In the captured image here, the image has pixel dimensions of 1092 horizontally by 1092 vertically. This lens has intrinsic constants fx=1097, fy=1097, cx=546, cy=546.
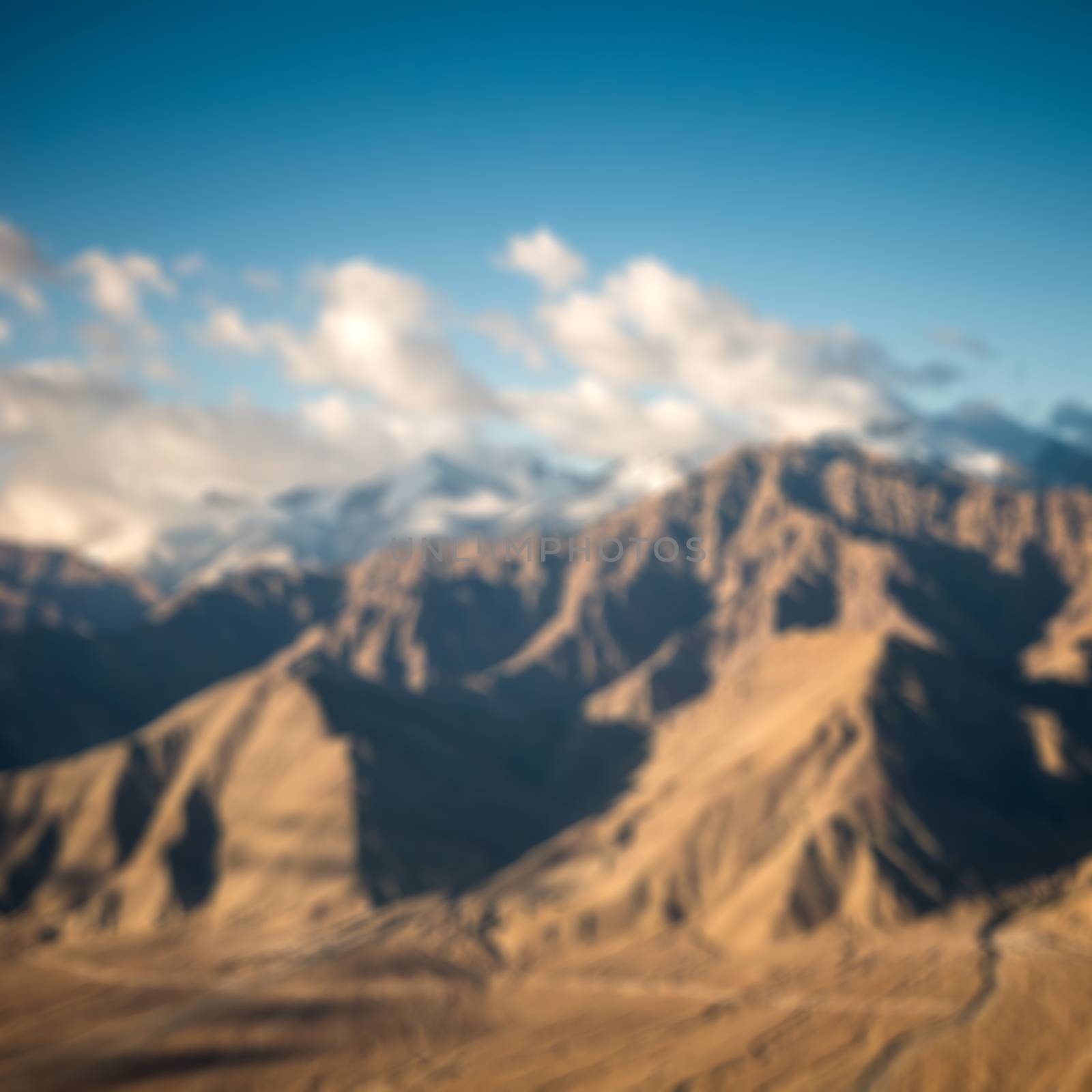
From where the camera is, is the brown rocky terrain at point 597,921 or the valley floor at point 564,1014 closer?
the valley floor at point 564,1014

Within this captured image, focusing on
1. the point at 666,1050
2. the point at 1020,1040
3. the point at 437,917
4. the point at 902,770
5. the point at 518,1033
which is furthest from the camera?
the point at 902,770

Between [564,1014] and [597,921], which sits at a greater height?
[597,921]

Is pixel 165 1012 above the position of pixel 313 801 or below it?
below

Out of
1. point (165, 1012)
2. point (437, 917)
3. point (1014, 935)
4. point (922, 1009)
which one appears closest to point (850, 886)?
point (1014, 935)

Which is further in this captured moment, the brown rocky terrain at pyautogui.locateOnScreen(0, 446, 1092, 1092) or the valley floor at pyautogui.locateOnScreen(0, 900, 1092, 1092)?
the brown rocky terrain at pyautogui.locateOnScreen(0, 446, 1092, 1092)

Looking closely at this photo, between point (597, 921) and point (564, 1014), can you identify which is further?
point (597, 921)

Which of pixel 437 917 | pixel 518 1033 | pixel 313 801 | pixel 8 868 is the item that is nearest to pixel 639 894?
pixel 437 917

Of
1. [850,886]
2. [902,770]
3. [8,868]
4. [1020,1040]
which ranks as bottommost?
[1020,1040]

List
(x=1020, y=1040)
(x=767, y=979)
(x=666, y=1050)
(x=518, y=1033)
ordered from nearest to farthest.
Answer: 1. (x=1020, y=1040)
2. (x=666, y=1050)
3. (x=518, y=1033)
4. (x=767, y=979)

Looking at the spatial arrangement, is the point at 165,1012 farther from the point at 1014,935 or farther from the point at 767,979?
the point at 1014,935

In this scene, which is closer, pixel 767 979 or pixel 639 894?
pixel 767 979
